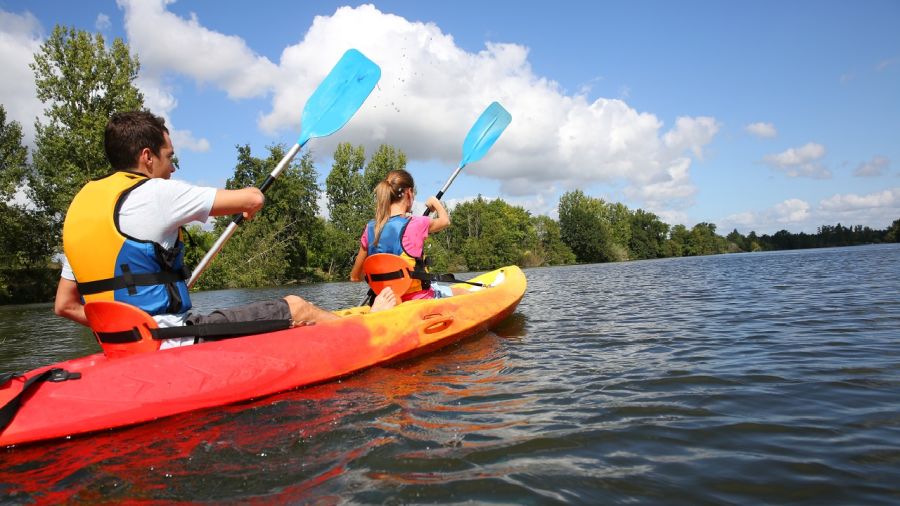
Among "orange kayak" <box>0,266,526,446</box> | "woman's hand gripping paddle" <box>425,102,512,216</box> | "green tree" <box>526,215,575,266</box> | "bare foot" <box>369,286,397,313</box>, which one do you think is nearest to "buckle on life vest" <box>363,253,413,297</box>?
"bare foot" <box>369,286,397,313</box>

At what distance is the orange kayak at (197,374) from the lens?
8.72ft

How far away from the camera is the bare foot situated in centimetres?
448

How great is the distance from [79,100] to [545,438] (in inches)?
932

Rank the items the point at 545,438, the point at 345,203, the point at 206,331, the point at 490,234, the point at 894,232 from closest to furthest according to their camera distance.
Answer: the point at 545,438
the point at 206,331
the point at 345,203
the point at 894,232
the point at 490,234

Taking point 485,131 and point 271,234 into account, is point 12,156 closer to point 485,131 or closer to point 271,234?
point 271,234

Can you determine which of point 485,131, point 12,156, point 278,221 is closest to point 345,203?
point 278,221

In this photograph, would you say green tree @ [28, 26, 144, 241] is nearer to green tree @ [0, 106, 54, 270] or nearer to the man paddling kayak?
green tree @ [0, 106, 54, 270]

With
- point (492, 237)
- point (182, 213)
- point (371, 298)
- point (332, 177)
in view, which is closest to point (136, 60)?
point (332, 177)

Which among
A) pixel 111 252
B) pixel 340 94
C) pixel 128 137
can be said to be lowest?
pixel 111 252

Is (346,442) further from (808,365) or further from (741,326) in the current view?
(741,326)

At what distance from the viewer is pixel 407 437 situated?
2.36 m

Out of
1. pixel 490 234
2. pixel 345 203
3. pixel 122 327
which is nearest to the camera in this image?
pixel 122 327

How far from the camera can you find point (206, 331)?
3133 mm

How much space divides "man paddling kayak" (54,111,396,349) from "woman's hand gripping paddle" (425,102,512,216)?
16.7 ft
